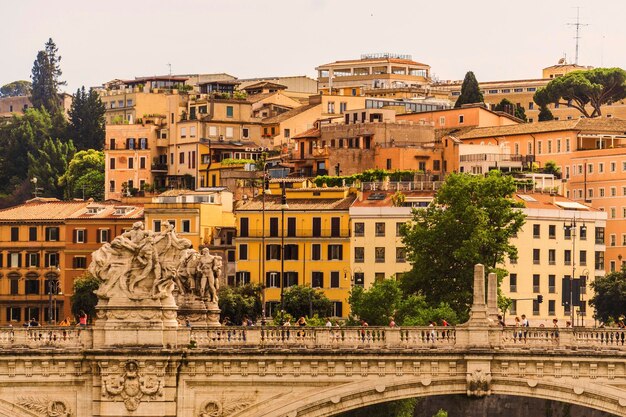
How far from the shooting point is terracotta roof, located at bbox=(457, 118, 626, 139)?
449ft

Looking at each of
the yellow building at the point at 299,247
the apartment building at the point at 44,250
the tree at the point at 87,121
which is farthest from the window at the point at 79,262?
the tree at the point at 87,121

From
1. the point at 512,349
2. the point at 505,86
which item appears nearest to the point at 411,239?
the point at 512,349

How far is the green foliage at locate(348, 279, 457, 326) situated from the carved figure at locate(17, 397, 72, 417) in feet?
84.3

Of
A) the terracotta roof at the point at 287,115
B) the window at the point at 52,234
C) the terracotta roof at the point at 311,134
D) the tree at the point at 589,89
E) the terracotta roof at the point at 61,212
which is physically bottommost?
the window at the point at 52,234

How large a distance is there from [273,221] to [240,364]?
177 ft

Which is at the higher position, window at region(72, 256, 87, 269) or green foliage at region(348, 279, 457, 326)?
window at region(72, 256, 87, 269)

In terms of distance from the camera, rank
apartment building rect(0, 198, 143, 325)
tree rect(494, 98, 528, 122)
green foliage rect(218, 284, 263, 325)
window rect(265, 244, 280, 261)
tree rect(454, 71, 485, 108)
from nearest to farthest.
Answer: green foliage rect(218, 284, 263, 325) < window rect(265, 244, 280, 261) < apartment building rect(0, 198, 143, 325) < tree rect(454, 71, 485, 108) < tree rect(494, 98, 528, 122)

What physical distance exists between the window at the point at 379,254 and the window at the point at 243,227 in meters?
6.09

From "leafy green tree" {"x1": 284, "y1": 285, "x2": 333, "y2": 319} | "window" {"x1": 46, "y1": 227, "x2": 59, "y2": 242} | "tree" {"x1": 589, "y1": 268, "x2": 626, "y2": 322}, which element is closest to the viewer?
"leafy green tree" {"x1": 284, "y1": 285, "x2": 333, "y2": 319}

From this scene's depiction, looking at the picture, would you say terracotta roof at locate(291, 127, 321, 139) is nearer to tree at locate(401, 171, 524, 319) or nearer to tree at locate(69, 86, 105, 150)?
tree at locate(69, 86, 105, 150)

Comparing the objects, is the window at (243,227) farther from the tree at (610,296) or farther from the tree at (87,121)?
the tree at (87,121)

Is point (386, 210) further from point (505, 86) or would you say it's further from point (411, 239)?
point (505, 86)

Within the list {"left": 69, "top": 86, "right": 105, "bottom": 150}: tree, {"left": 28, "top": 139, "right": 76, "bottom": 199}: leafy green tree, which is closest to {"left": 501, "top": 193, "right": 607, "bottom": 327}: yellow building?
{"left": 28, "top": 139, "right": 76, "bottom": 199}: leafy green tree

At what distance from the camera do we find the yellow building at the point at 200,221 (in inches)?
4742
